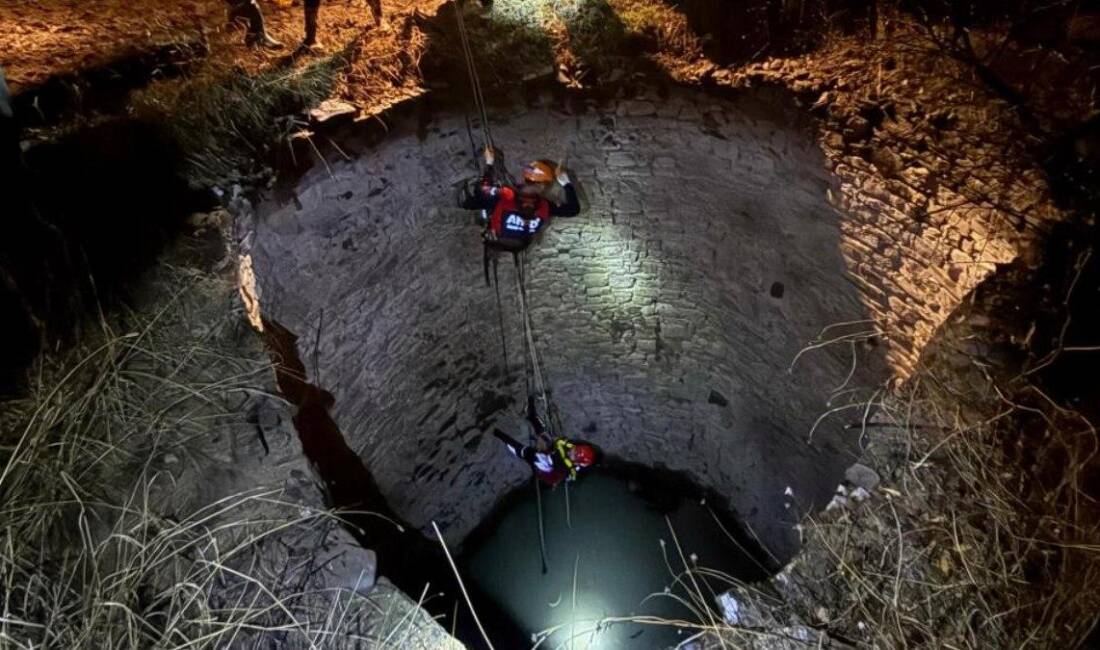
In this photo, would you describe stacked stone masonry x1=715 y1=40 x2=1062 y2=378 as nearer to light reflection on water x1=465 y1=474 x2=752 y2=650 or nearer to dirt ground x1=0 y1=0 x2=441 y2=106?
dirt ground x1=0 y1=0 x2=441 y2=106

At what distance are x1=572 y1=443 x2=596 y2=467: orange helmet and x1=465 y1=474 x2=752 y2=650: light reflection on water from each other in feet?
4.62

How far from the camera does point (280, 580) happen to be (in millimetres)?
2764

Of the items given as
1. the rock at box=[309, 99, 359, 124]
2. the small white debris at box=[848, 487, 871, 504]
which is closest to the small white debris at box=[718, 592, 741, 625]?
the small white debris at box=[848, 487, 871, 504]

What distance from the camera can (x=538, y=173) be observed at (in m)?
5.34

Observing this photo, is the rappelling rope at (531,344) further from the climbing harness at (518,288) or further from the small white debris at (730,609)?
the small white debris at (730,609)

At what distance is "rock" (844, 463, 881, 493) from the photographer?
3.12 metres

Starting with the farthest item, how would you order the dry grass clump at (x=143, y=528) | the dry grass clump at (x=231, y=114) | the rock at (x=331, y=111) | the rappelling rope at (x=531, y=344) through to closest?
the rappelling rope at (x=531, y=344) → the rock at (x=331, y=111) → the dry grass clump at (x=231, y=114) → the dry grass clump at (x=143, y=528)

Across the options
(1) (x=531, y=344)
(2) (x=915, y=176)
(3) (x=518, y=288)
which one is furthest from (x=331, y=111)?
(2) (x=915, y=176)

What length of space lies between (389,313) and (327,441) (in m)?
1.19

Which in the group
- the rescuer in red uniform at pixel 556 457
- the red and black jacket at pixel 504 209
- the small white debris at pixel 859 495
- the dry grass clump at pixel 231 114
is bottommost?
the rescuer in red uniform at pixel 556 457

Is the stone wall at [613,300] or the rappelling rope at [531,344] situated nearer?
the stone wall at [613,300]

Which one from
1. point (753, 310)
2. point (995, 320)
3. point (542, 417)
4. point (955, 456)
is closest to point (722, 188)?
point (753, 310)

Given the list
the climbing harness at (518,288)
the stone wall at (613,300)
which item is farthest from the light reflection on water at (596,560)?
the stone wall at (613,300)

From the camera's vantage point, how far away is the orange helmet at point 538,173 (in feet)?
17.5
